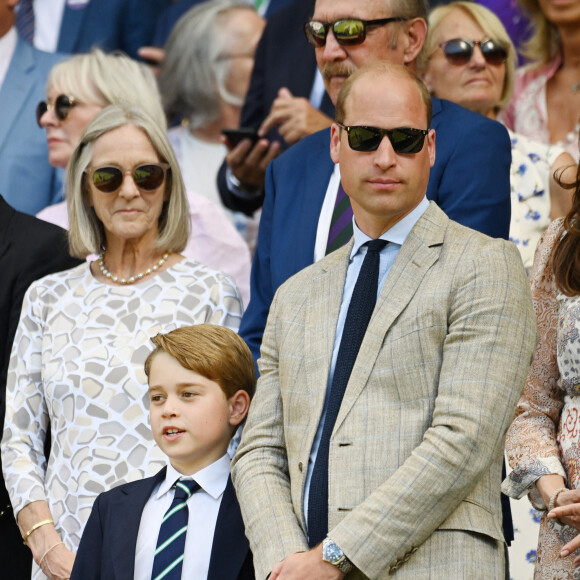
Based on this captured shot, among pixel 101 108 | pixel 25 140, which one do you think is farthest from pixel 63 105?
pixel 25 140

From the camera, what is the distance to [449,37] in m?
5.10

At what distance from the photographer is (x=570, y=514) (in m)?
3.00

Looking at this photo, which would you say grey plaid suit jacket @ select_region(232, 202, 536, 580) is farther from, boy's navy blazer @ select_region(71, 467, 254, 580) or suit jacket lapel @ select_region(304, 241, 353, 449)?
boy's navy blazer @ select_region(71, 467, 254, 580)

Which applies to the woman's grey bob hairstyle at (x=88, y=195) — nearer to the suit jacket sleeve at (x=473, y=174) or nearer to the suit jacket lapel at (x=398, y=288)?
the suit jacket sleeve at (x=473, y=174)

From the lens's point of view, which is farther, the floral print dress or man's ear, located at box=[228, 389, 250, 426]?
man's ear, located at box=[228, 389, 250, 426]

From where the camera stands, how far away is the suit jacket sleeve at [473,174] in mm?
3674

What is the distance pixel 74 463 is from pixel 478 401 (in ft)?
5.09

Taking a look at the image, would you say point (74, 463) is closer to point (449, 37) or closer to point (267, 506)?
point (267, 506)

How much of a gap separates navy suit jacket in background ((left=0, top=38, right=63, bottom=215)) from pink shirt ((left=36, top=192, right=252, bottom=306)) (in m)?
0.53

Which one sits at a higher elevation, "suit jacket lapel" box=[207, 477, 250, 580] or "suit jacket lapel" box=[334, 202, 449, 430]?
"suit jacket lapel" box=[334, 202, 449, 430]

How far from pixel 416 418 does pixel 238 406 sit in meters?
0.73

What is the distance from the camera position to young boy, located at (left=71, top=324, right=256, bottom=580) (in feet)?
10.8

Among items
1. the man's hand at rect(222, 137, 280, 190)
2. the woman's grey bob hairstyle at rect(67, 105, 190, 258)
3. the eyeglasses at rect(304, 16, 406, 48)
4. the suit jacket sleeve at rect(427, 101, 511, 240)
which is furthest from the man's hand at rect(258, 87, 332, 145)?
the suit jacket sleeve at rect(427, 101, 511, 240)

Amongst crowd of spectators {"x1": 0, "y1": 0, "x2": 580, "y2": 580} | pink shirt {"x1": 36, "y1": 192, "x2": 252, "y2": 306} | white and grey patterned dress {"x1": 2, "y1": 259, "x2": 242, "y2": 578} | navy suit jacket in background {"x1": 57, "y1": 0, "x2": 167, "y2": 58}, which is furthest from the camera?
navy suit jacket in background {"x1": 57, "y1": 0, "x2": 167, "y2": 58}
